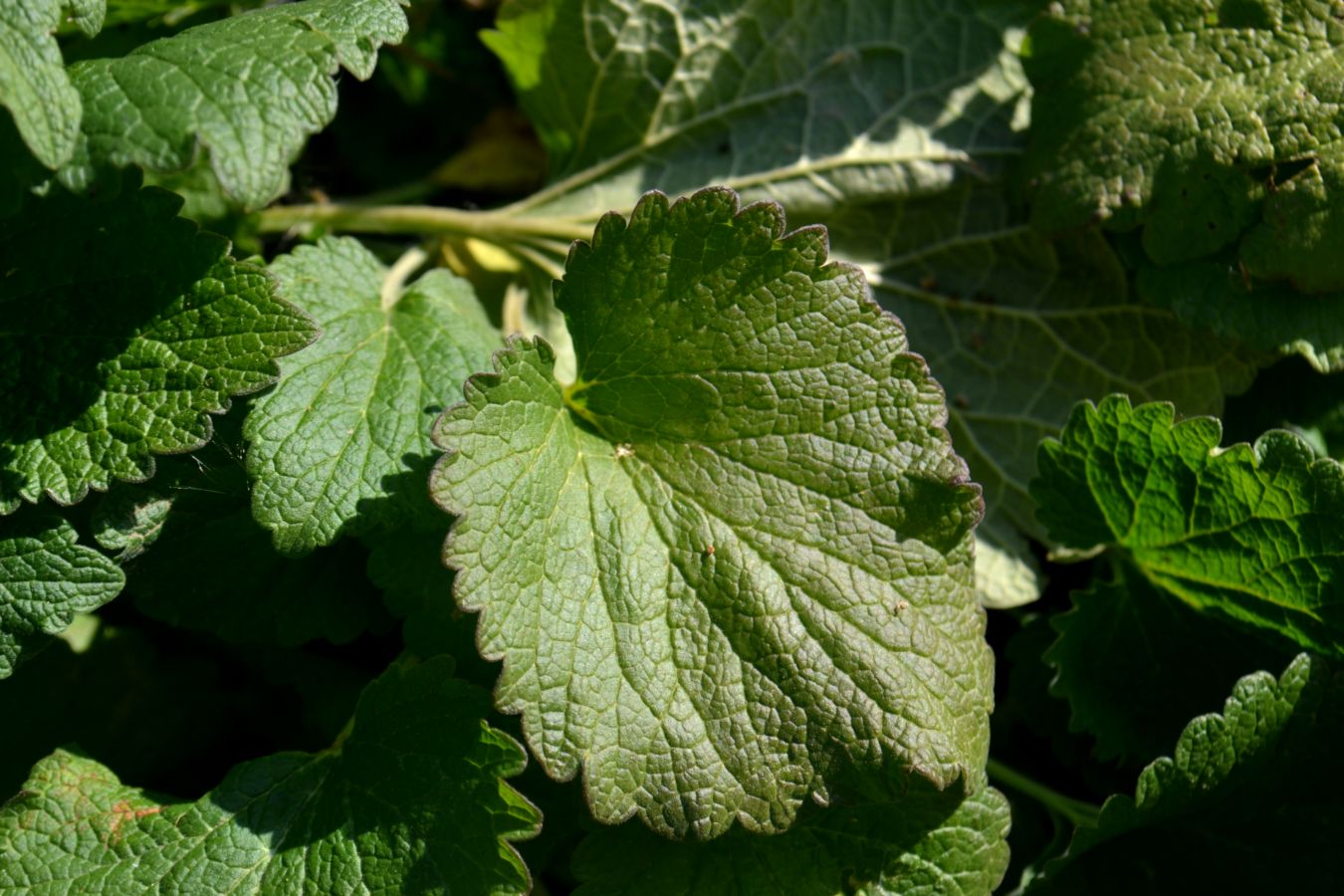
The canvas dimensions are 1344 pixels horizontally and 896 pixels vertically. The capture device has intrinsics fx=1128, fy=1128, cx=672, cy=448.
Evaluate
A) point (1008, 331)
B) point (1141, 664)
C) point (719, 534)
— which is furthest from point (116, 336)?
point (1141, 664)

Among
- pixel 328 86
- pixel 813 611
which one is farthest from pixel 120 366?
pixel 813 611

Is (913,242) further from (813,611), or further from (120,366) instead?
(120,366)

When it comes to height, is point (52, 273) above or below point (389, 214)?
above

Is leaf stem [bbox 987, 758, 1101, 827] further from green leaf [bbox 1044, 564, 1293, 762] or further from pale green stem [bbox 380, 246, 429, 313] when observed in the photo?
pale green stem [bbox 380, 246, 429, 313]

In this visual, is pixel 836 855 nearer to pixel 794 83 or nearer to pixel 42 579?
pixel 42 579

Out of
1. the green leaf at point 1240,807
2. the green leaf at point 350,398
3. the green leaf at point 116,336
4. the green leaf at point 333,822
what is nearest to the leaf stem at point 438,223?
the green leaf at point 350,398

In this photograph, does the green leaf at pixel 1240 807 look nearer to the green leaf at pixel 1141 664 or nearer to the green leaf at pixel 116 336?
the green leaf at pixel 1141 664
